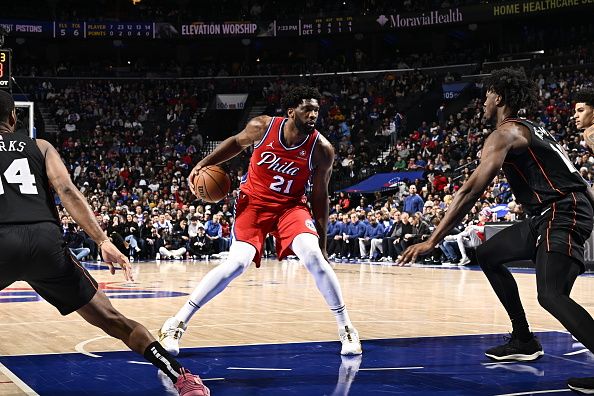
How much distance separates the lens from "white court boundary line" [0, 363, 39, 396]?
4332 millimetres

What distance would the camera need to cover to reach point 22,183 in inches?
155

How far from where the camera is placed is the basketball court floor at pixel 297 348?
463 centimetres

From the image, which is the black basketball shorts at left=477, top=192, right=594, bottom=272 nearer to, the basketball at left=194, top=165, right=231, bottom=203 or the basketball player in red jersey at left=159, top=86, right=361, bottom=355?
the basketball player in red jersey at left=159, top=86, right=361, bottom=355

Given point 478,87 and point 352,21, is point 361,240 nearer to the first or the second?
point 478,87

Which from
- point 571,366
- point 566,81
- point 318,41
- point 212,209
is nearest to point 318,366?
point 571,366

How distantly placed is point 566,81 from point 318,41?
1487 centimetres

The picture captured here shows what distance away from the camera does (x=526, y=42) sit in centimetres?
3369

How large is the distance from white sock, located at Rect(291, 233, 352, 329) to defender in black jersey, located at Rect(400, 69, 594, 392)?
1.06 metres

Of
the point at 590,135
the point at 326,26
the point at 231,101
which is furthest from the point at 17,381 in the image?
the point at 326,26

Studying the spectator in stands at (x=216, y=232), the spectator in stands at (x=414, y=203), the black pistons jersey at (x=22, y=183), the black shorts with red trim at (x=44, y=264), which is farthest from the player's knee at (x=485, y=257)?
the spectator in stands at (x=216, y=232)

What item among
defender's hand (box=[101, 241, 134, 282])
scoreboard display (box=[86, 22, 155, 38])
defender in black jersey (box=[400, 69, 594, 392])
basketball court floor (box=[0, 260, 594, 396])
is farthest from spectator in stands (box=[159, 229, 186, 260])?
scoreboard display (box=[86, 22, 155, 38])

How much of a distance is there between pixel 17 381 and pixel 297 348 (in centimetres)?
205

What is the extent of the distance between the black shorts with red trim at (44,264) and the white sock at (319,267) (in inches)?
80.9

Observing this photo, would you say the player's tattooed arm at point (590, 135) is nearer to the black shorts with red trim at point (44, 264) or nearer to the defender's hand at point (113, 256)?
the defender's hand at point (113, 256)
